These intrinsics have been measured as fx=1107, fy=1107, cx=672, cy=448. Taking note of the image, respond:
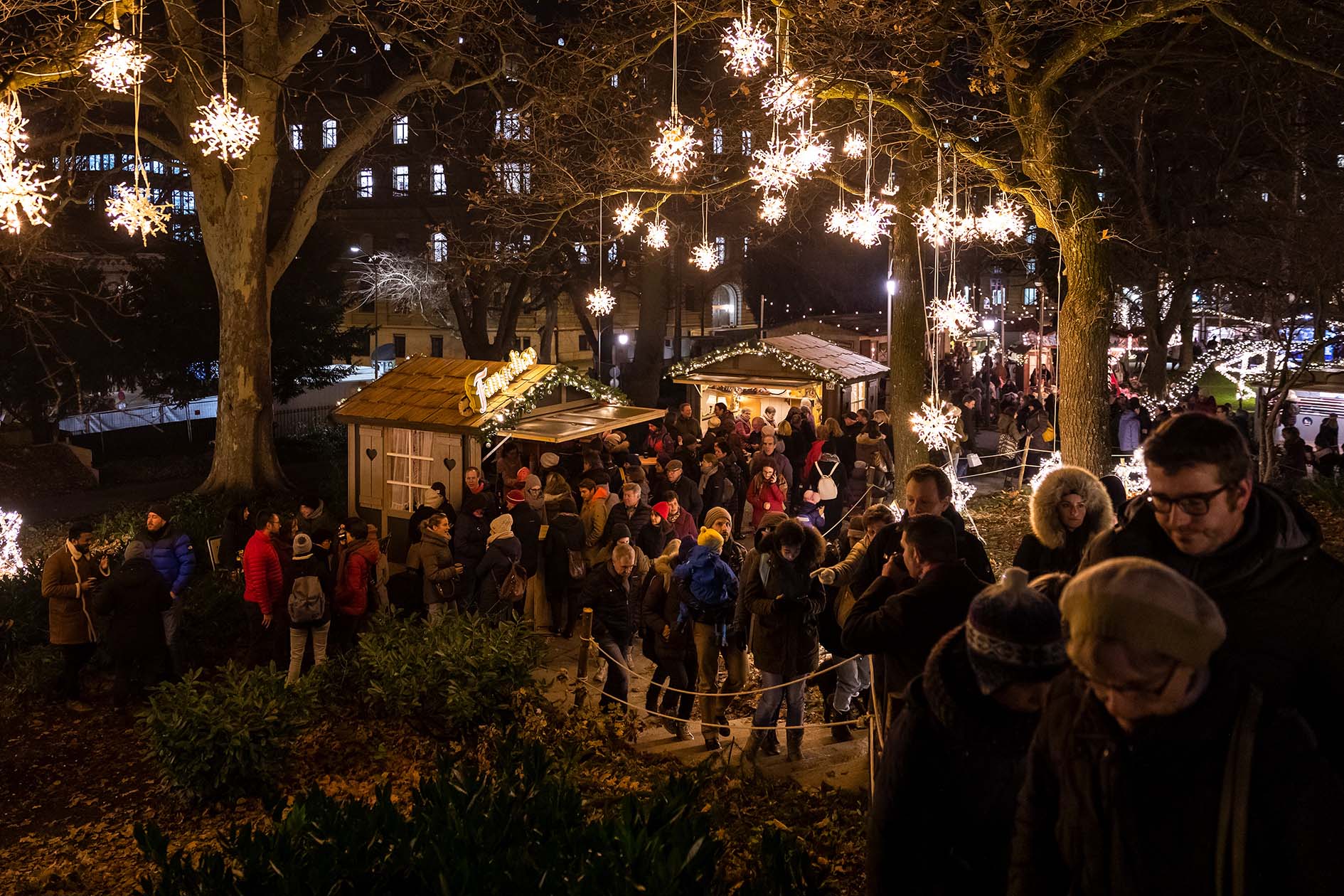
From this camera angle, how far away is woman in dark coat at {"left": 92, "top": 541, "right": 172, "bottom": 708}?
30.7 ft

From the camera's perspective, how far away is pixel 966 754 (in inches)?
111

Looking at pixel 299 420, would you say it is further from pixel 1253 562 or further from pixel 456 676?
pixel 1253 562

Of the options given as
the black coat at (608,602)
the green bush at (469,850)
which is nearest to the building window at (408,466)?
the black coat at (608,602)

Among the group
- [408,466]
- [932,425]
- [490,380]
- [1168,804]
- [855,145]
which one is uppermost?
[855,145]

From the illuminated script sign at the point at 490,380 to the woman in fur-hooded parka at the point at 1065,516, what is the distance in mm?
9762

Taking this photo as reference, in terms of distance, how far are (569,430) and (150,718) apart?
25.8 ft

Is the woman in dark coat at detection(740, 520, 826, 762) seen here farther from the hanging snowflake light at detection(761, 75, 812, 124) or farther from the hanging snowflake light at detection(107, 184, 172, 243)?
the hanging snowflake light at detection(761, 75, 812, 124)

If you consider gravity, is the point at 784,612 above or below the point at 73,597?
above

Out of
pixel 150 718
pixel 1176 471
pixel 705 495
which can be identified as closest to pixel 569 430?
pixel 705 495

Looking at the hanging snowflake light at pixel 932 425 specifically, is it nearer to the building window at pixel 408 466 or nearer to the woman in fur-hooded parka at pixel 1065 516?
the building window at pixel 408 466

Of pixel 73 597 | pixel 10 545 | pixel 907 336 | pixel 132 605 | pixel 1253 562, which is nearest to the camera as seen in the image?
pixel 1253 562

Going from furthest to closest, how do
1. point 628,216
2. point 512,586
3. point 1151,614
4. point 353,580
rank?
point 628,216 → point 512,586 → point 353,580 → point 1151,614

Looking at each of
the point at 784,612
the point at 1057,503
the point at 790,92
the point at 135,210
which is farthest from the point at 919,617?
the point at 790,92

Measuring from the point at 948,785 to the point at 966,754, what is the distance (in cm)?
10
